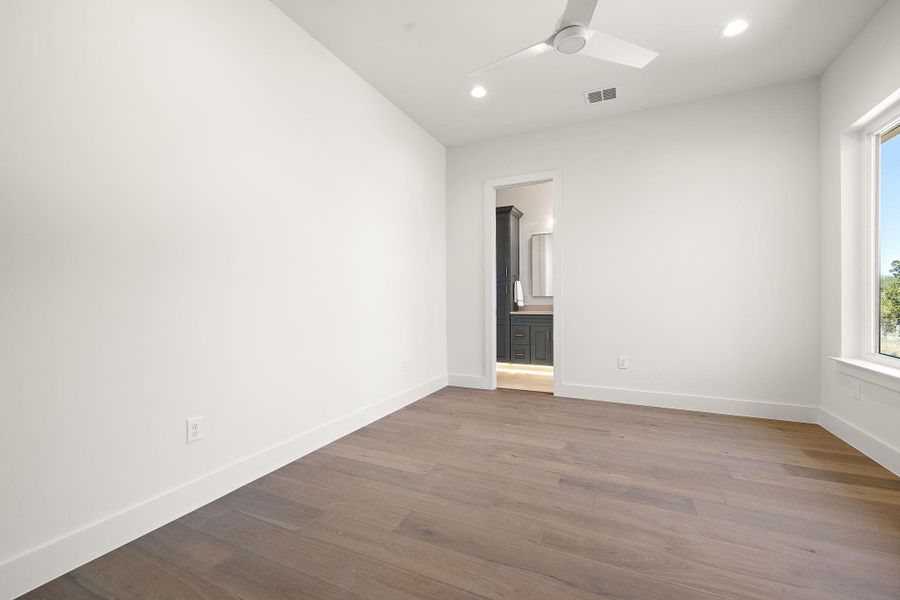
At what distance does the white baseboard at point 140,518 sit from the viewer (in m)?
1.32

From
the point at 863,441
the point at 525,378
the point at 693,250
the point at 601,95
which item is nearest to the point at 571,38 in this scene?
the point at 601,95

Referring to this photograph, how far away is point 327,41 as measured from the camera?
8.45 feet

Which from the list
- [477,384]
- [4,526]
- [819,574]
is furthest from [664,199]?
[4,526]

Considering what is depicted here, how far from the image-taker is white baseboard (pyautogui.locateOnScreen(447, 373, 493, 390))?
4.20m

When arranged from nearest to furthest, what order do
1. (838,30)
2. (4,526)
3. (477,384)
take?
(4,526)
(838,30)
(477,384)

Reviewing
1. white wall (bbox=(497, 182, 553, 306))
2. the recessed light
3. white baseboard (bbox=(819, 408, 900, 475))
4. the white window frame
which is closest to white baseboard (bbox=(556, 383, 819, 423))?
white baseboard (bbox=(819, 408, 900, 475))

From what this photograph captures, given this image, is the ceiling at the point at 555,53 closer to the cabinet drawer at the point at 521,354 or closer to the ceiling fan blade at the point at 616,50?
the ceiling fan blade at the point at 616,50

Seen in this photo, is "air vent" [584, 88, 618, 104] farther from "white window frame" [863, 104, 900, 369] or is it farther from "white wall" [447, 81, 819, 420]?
"white window frame" [863, 104, 900, 369]

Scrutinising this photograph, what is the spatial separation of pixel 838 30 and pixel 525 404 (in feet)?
11.0

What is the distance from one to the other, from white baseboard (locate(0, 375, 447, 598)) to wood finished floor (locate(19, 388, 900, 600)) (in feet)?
0.15

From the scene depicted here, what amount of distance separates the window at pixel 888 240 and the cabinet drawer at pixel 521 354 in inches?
128

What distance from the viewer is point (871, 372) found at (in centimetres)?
233

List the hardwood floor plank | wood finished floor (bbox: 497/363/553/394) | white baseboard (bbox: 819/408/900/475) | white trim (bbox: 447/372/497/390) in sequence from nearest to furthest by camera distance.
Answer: the hardwood floor plank < white baseboard (bbox: 819/408/900/475) < white trim (bbox: 447/372/497/390) < wood finished floor (bbox: 497/363/553/394)

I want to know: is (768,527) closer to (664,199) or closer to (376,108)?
(664,199)
